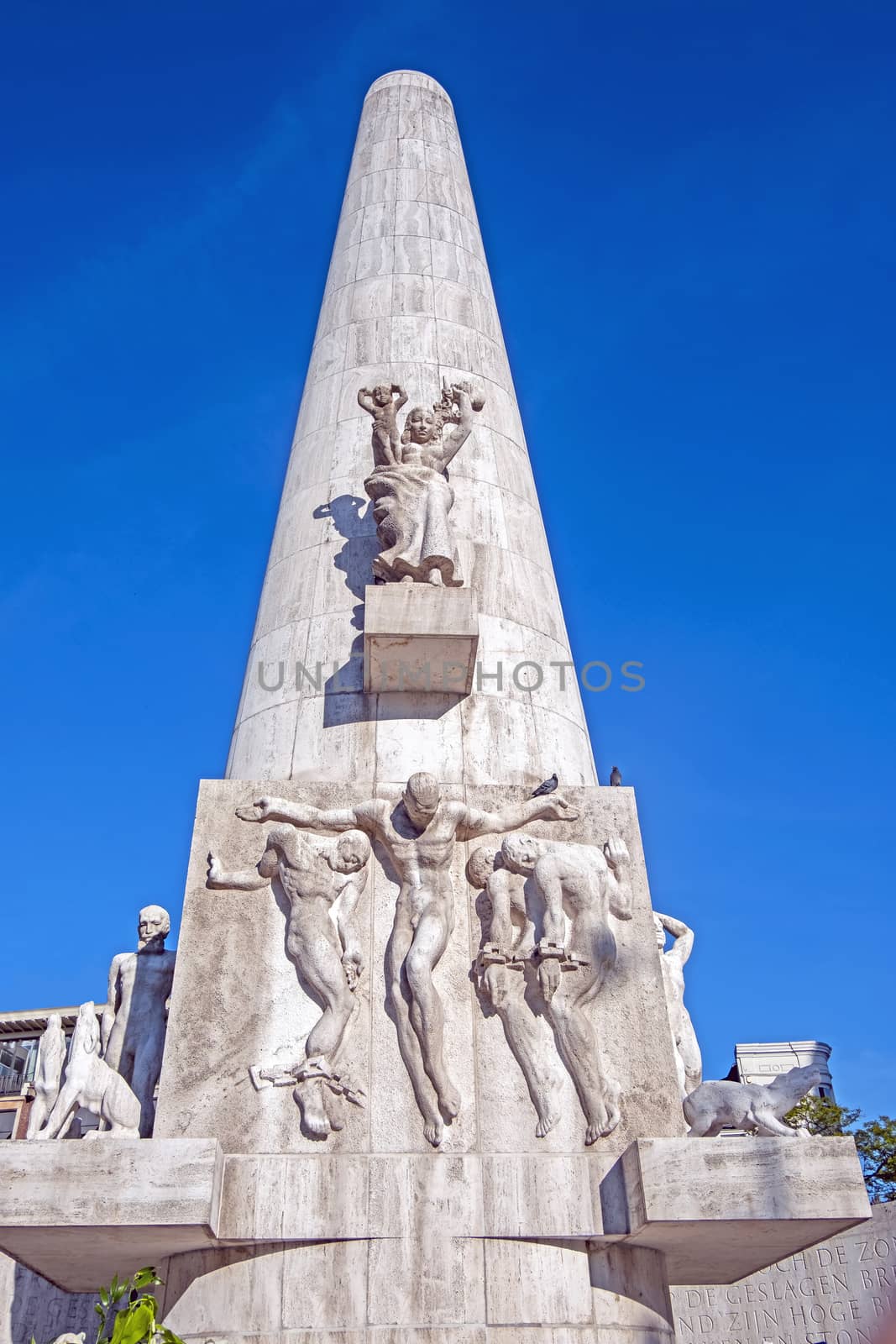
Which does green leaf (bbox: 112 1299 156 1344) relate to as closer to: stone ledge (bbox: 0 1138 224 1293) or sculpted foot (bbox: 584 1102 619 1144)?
stone ledge (bbox: 0 1138 224 1293)

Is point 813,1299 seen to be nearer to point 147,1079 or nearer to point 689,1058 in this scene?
point 689,1058

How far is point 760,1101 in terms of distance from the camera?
8070 millimetres

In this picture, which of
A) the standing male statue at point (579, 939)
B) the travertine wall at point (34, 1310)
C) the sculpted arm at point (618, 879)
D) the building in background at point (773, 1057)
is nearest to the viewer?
the standing male statue at point (579, 939)

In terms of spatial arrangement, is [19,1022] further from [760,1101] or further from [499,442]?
[760,1101]

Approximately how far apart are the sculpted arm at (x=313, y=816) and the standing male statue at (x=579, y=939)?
1065 mm

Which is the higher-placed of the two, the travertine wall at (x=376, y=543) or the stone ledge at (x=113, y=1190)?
the travertine wall at (x=376, y=543)

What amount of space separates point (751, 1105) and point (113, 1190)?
13.9ft

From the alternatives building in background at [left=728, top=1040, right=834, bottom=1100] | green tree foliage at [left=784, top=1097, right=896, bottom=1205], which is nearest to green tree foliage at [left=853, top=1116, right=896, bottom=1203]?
green tree foliage at [left=784, top=1097, right=896, bottom=1205]

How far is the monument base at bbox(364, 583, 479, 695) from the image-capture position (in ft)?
31.5

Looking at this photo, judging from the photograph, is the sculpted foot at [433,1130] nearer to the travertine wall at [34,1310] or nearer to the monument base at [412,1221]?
the monument base at [412,1221]

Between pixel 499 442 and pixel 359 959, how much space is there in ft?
20.8

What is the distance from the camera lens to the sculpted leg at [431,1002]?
800 cm

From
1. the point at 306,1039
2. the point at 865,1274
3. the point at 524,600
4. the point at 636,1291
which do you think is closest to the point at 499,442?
the point at 524,600

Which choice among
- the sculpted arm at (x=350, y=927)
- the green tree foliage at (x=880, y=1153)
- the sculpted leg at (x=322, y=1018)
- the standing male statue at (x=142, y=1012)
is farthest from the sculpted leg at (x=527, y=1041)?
the green tree foliage at (x=880, y=1153)
